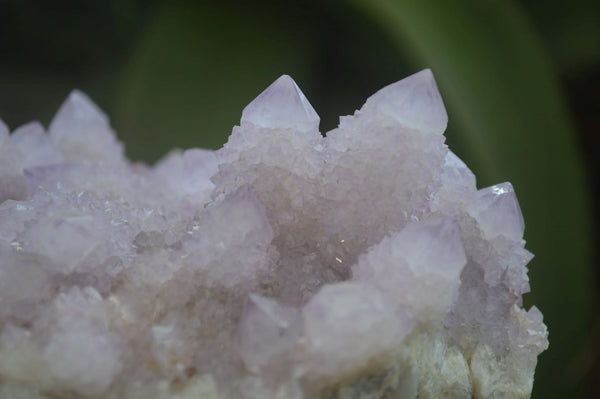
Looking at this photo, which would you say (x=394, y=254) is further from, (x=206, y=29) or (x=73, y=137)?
(x=206, y=29)

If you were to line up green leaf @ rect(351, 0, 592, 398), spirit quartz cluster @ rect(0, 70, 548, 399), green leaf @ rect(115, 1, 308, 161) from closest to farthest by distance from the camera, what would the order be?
spirit quartz cluster @ rect(0, 70, 548, 399), green leaf @ rect(351, 0, 592, 398), green leaf @ rect(115, 1, 308, 161)

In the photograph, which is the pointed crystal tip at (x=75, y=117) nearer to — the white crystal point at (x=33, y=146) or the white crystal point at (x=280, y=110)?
the white crystal point at (x=33, y=146)

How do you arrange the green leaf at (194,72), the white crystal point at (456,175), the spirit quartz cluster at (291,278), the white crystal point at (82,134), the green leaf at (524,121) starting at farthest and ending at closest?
the green leaf at (194,72), the green leaf at (524,121), the white crystal point at (82,134), the white crystal point at (456,175), the spirit quartz cluster at (291,278)

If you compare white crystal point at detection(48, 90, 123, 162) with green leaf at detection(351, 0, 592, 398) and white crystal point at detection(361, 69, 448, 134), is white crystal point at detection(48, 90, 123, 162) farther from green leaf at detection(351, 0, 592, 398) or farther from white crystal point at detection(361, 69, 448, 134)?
green leaf at detection(351, 0, 592, 398)

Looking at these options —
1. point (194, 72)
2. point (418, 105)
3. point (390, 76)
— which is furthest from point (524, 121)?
point (418, 105)

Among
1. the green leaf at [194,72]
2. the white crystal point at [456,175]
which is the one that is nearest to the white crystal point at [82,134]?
the white crystal point at [456,175]

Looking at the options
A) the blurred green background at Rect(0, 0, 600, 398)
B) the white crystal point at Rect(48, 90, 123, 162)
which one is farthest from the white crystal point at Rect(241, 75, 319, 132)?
the blurred green background at Rect(0, 0, 600, 398)

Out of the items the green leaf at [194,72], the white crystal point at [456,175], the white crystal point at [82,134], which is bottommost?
the white crystal point at [456,175]

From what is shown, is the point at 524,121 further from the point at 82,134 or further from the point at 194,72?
the point at 82,134
